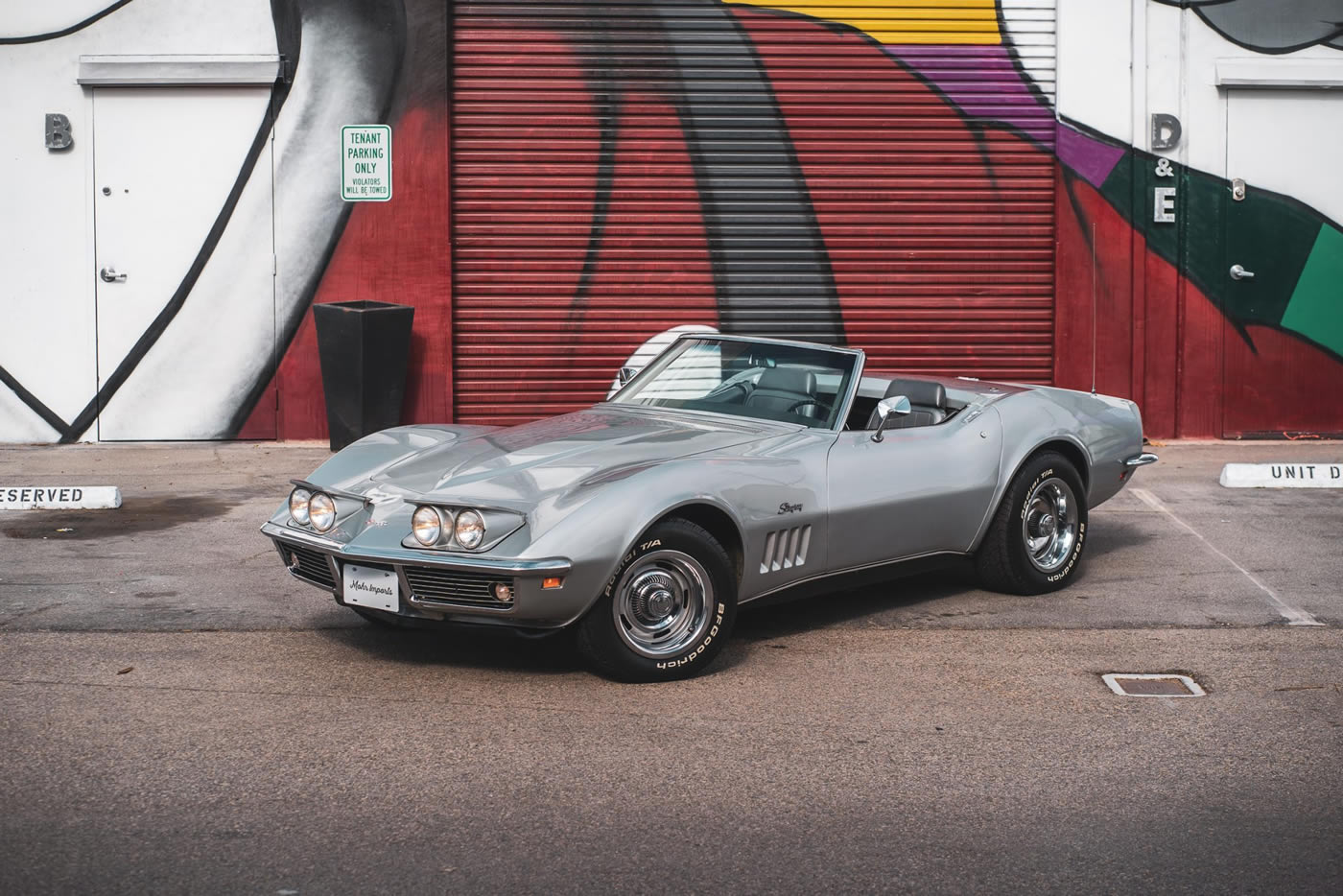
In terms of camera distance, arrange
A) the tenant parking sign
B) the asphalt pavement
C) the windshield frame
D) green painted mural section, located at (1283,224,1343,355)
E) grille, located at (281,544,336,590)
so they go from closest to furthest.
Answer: the asphalt pavement
grille, located at (281,544,336,590)
the windshield frame
the tenant parking sign
green painted mural section, located at (1283,224,1343,355)

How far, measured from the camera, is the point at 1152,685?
17.7 feet

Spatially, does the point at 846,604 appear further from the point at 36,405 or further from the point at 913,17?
Answer: the point at 36,405

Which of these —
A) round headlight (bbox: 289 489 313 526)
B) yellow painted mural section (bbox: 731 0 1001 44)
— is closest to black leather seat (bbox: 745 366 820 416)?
round headlight (bbox: 289 489 313 526)

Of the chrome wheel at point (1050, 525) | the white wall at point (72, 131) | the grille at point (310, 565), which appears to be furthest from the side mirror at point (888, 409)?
the white wall at point (72, 131)

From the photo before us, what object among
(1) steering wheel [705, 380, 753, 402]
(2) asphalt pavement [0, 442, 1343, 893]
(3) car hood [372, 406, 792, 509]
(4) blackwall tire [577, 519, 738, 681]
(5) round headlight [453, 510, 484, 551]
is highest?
(1) steering wheel [705, 380, 753, 402]

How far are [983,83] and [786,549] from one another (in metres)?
7.39

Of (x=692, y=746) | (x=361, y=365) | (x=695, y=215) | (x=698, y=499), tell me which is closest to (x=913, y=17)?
(x=695, y=215)

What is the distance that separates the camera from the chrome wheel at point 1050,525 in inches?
270

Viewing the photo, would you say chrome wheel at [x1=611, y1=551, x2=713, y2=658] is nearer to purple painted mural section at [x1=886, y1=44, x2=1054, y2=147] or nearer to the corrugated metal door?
the corrugated metal door

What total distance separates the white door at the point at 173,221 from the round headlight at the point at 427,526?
7.03 m

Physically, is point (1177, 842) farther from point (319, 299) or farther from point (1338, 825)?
point (319, 299)

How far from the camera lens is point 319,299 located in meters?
11.7

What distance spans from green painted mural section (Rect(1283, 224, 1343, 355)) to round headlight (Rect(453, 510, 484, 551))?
904cm

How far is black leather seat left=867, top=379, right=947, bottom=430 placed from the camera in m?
6.42
